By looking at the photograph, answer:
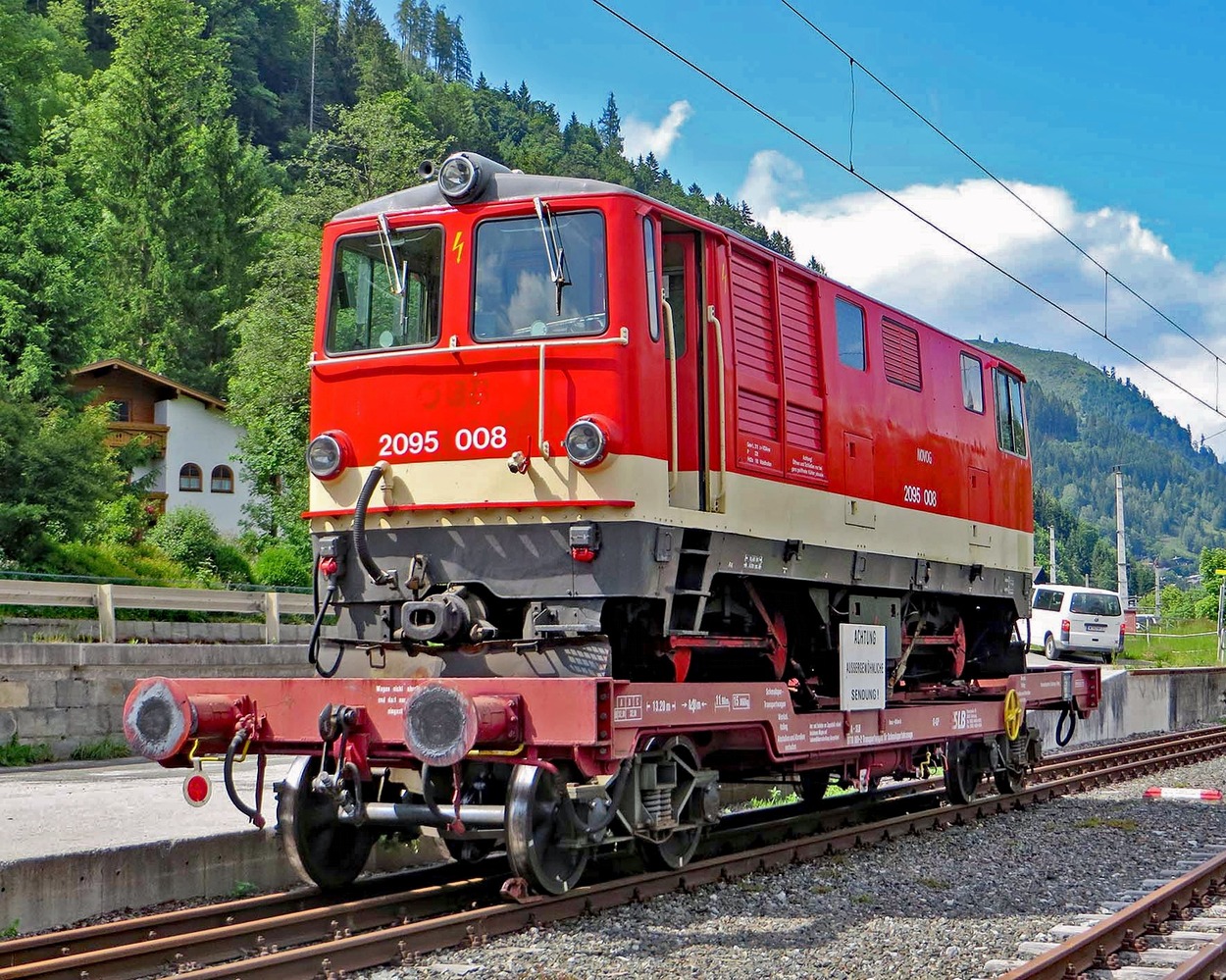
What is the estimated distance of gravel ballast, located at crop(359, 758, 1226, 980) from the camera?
679cm

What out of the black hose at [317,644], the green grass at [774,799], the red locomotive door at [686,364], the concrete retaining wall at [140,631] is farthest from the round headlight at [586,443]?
the concrete retaining wall at [140,631]

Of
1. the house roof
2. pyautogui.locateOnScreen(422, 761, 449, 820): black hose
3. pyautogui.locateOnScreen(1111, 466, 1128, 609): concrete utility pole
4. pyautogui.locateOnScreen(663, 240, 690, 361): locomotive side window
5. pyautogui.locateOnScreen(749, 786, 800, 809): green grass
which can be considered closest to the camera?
pyautogui.locateOnScreen(422, 761, 449, 820): black hose

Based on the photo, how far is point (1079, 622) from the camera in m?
35.5

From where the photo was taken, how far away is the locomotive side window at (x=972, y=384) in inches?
509

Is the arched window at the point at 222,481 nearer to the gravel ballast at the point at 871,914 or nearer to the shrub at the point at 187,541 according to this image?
the shrub at the point at 187,541

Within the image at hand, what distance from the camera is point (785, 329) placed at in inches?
388

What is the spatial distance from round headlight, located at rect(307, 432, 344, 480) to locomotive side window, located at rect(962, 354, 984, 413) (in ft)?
21.5

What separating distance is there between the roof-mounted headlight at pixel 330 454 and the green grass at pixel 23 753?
30.8 ft

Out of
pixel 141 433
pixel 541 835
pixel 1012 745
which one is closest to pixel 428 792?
pixel 541 835

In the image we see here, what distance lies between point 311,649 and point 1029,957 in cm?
436

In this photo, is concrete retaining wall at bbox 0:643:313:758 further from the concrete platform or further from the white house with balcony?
the white house with balcony

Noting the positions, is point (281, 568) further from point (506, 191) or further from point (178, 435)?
point (506, 191)

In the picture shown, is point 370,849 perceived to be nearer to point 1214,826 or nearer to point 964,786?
point 964,786

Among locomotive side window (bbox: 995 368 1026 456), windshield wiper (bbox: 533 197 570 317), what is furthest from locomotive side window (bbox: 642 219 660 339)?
locomotive side window (bbox: 995 368 1026 456)
